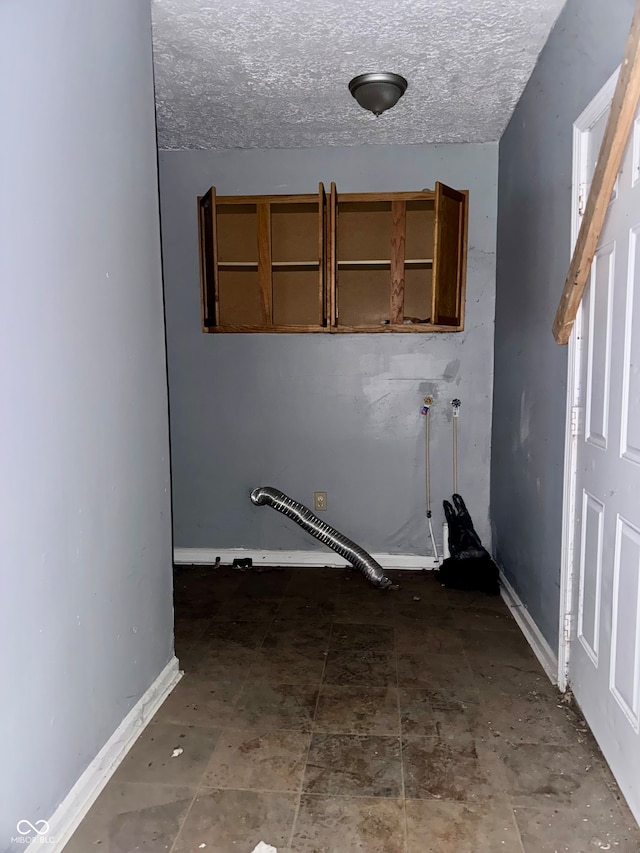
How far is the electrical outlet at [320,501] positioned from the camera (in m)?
3.77

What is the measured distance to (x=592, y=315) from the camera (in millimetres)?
1951

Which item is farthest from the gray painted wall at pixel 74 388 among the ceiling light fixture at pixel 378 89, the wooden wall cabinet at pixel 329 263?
the wooden wall cabinet at pixel 329 263

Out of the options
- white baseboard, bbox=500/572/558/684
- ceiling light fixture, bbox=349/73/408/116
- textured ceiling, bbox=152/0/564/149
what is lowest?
white baseboard, bbox=500/572/558/684

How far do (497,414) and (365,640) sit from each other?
60.8 inches

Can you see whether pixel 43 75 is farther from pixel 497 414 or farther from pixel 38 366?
pixel 497 414

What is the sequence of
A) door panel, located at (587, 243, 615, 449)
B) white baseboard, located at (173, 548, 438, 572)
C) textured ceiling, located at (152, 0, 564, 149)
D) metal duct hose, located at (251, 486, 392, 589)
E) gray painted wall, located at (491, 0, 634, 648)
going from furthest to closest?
1. white baseboard, located at (173, 548, 438, 572)
2. metal duct hose, located at (251, 486, 392, 589)
3. textured ceiling, located at (152, 0, 564, 149)
4. gray painted wall, located at (491, 0, 634, 648)
5. door panel, located at (587, 243, 615, 449)

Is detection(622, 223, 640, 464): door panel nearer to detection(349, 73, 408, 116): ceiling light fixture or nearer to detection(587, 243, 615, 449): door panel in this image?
detection(587, 243, 615, 449): door panel

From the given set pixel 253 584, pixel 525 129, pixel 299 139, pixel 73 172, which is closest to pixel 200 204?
pixel 299 139

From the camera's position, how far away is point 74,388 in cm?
156

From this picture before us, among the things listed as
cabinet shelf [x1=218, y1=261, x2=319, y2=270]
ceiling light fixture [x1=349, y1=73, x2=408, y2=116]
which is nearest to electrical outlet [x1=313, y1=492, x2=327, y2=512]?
cabinet shelf [x1=218, y1=261, x2=319, y2=270]

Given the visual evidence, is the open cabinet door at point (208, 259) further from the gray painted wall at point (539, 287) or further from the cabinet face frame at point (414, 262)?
the gray painted wall at point (539, 287)

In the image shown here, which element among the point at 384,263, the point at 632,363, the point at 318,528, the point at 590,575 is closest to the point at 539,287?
the point at 632,363

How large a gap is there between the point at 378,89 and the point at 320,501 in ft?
7.55

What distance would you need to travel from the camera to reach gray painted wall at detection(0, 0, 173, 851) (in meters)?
1.30
